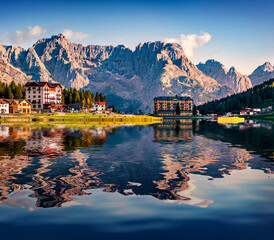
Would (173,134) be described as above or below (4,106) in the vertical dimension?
below

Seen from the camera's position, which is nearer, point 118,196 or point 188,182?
point 118,196

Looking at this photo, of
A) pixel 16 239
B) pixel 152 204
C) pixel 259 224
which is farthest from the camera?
pixel 152 204

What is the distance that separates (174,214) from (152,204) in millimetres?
2124

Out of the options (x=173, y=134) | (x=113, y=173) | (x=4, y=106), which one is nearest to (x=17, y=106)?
(x=4, y=106)

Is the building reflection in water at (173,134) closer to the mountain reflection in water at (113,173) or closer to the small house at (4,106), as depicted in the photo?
the mountain reflection in water at (113,173)

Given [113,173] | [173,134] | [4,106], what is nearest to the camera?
[113,173]

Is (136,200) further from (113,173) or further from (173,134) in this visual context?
(173,134)

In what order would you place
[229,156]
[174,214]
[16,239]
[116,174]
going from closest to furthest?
[16,239]
[174,214]
[116,174]
[229,156]

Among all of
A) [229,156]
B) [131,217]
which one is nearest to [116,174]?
[131,217]

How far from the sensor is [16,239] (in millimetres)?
13109

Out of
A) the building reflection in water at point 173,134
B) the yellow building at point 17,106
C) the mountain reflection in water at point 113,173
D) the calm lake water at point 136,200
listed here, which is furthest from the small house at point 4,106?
the calm lake water at point 136,200

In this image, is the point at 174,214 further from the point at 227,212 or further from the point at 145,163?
the point at 145,163

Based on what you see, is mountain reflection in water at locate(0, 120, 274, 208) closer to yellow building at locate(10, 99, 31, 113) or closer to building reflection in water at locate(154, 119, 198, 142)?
building reflection in water at locate(154, 119, 198, 142)

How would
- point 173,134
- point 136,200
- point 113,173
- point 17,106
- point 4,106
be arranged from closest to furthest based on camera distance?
point 136,200 → point 113,173 → point 173,134 → point 4,106 → point 17,106
